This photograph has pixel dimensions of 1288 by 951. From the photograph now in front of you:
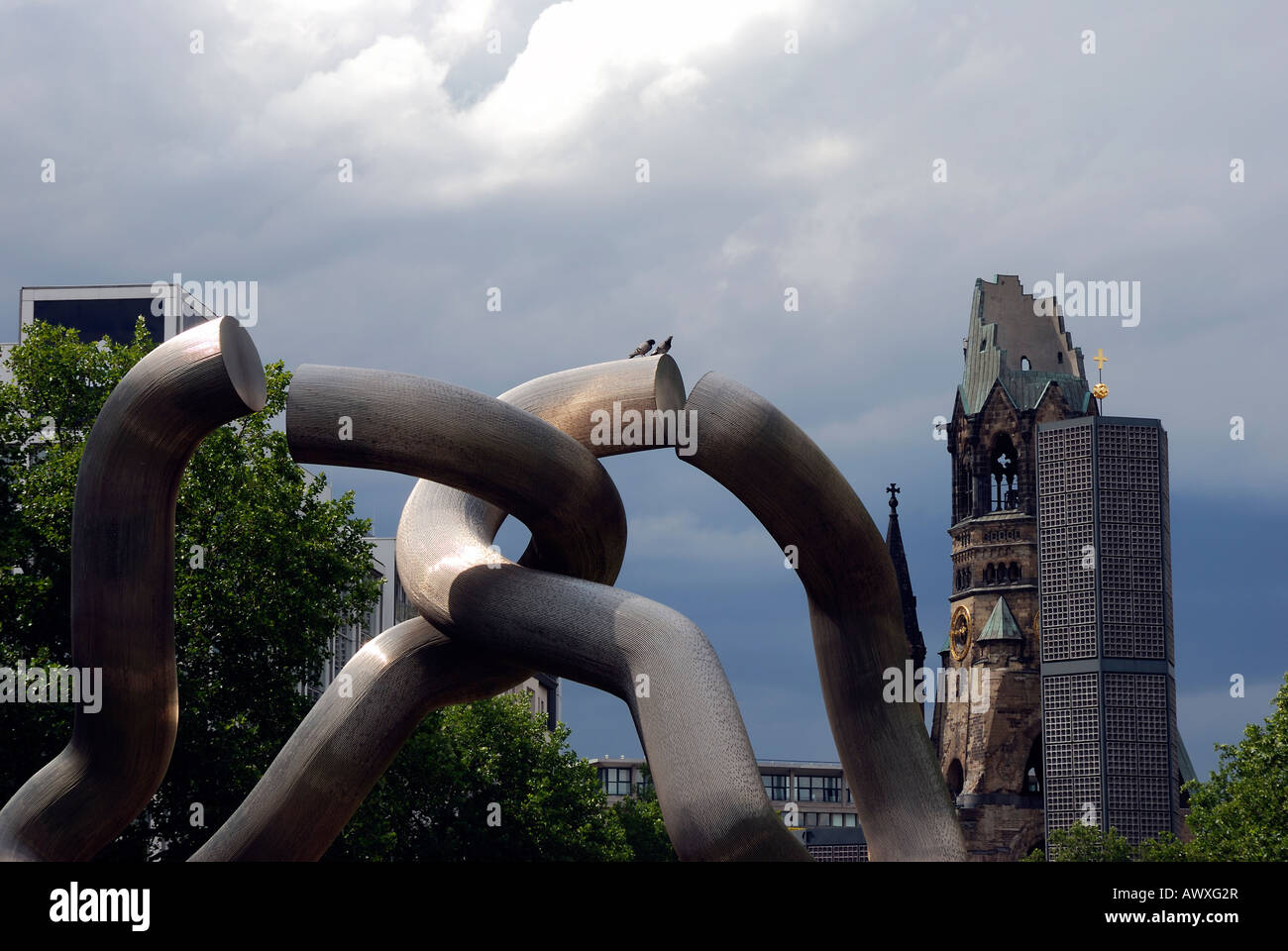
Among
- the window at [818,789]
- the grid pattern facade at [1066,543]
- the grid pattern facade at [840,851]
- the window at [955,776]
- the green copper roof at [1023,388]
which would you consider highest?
the green copper roof at [1023,388]

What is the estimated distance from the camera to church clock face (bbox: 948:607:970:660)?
360 ft

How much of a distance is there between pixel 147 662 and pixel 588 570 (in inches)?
136

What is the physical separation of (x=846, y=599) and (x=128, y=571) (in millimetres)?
5449

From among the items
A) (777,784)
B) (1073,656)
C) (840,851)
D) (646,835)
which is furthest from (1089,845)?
(777,784)

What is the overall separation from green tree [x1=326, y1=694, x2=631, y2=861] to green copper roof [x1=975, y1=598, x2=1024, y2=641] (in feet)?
183

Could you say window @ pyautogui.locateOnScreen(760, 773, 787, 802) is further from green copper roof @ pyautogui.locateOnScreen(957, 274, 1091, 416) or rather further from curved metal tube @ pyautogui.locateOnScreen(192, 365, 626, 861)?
curved metal tube @ pyautogui.locateOnScreen(192, 365, 626, 861)

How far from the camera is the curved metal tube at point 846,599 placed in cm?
1250

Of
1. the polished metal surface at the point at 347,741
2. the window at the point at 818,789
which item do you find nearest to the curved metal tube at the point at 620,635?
the polished metal surface at the point at 347,741

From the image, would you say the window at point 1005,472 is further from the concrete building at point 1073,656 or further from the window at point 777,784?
the window at point 777,784

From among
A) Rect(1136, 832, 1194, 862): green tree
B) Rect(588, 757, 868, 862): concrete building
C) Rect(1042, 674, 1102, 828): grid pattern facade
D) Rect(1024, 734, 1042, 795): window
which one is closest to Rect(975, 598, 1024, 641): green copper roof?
Rect(1024, 734, 1042, 795): window

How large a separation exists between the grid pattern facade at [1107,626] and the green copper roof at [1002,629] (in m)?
24.4

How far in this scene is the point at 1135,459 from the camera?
81125mm
